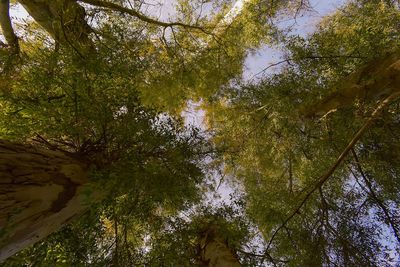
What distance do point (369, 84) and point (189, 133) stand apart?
2.43 m

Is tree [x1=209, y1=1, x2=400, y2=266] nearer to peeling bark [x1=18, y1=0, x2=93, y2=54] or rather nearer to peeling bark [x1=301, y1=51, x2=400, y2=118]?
peeling bark [x1=301, y1=51, x2=400, y2=118]

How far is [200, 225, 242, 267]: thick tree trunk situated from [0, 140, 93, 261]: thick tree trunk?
1679mm

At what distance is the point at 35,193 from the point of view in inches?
92.7

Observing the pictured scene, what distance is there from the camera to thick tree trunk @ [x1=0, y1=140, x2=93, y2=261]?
7.14ft

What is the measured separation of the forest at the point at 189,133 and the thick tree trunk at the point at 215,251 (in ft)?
0.08

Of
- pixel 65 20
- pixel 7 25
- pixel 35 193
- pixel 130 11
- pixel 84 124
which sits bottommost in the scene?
pixel 35 193

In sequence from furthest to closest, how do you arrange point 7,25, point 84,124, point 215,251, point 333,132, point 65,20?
point 333,132 < point 7,25 < point 65,20 < point 215,251 < point 84,124

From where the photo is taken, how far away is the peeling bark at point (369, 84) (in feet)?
Answer: 14.0

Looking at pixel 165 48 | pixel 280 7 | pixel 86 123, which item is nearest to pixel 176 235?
pixel 86 123

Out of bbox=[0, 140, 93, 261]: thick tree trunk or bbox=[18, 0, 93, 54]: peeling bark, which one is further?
bbox=[18, 0, 93, 54]: peeling bark

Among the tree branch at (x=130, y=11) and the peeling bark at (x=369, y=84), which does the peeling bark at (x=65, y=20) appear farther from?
the peeling bark at (x=369, y=84)

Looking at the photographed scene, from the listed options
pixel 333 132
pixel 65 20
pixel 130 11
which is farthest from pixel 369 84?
pixel 65 20

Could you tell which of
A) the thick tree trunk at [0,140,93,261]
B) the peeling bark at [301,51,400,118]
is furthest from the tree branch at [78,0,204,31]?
the thick tree trunk at [0,140,93,261]

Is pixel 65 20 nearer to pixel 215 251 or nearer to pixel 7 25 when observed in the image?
pixel 7 25
